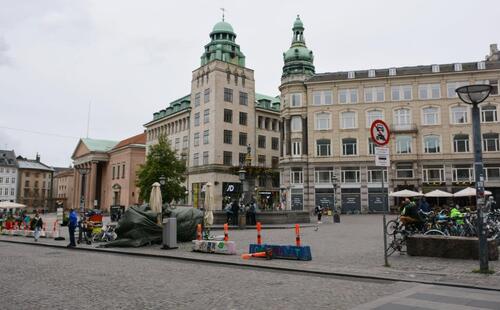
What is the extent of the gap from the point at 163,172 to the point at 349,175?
78.5 feet

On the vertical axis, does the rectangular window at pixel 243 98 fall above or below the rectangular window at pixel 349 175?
above

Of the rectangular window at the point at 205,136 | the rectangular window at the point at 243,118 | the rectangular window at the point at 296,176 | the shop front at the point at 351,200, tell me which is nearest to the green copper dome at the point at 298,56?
the rectangular window at the point at 243,118

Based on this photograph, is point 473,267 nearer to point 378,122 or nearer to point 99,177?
point 378,122

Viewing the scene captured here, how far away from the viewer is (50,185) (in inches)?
5413

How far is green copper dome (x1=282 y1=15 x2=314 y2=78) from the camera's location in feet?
215

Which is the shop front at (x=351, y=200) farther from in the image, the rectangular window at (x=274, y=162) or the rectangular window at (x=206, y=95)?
the rectangular window at (x=206, y=95)

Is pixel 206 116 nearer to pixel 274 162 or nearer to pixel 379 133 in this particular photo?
pixel 274 162

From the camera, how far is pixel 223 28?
72.0 meters

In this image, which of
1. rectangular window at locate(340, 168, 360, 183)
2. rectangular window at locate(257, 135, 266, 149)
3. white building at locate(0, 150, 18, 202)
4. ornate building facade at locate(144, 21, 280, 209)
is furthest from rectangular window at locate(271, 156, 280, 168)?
white building at locate(0, 150, 18, 202)

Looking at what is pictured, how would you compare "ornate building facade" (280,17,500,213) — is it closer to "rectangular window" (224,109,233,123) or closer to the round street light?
"rectangular window" (224,109,233,123)

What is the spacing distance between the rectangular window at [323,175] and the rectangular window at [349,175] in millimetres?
1565

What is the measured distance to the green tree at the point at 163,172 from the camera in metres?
53.6

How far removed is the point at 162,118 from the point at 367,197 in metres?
42.0

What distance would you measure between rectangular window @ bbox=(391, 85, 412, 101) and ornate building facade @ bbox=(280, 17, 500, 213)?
12 centimetres
